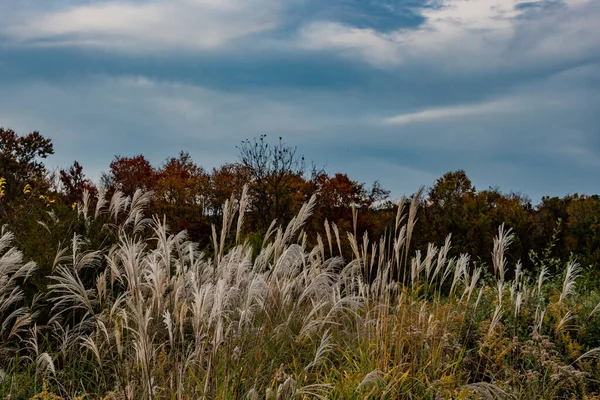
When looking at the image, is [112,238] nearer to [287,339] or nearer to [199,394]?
[287,339]

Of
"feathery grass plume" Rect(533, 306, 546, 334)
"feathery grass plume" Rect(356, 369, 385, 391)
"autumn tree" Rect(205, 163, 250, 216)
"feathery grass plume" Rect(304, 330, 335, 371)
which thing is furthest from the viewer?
"autumn tree" Rect(205, 163, 250, 216)

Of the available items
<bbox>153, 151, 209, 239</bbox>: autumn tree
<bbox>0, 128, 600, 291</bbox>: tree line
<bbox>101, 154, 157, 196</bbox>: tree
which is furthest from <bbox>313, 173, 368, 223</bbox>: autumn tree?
<bbox>101, 154, 157, 196</bbox>: tree

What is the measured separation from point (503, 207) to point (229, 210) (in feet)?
26.8

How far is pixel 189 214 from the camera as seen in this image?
1859 cm

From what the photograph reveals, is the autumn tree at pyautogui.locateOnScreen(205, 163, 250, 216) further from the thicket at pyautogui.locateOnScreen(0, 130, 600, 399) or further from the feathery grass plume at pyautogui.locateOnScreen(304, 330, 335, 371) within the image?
the feathery grass plume at pyautogui.locateOnScreen(304, 330, 335, 371)

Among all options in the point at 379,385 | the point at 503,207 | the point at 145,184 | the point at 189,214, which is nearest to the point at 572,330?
the point at 379,385

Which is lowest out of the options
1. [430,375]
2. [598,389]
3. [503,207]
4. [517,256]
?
[598,389]

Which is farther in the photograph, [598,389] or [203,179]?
[203,179]

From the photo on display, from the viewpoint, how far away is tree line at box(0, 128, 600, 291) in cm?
817

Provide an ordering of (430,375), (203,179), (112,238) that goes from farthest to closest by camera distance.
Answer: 1. (203,179)
2. (112,238)
3. (430,375)

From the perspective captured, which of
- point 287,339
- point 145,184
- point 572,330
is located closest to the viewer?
point 287,339

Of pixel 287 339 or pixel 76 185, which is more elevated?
pixel 76 185

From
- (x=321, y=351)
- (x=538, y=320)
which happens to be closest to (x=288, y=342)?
(x=321, y=351)

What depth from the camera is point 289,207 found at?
15.3 m
